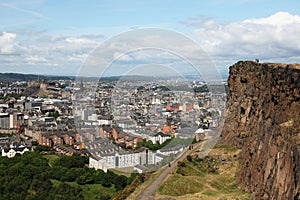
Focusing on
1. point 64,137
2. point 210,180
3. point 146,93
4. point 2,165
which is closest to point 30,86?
point 64,137

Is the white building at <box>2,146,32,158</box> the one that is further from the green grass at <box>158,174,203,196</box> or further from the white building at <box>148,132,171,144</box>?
the green grass at <box>158,174,203,196</box>

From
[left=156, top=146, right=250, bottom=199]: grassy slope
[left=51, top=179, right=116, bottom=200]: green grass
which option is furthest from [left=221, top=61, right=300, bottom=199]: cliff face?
[left=51, top=179, right=116, bottom=200]: green grass

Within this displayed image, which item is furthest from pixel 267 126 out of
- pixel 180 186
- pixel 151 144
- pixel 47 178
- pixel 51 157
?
pixel 51 157

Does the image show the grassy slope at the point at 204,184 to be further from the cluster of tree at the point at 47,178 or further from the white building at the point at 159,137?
the cluster of tree at the point at 47,178

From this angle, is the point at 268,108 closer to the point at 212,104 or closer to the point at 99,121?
the point at 99,121

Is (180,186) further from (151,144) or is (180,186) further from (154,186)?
(151,144)

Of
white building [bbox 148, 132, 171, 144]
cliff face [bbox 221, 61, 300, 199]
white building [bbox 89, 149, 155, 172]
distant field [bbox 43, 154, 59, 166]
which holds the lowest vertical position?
distant field [bbox 43, 154, 59, 166]
